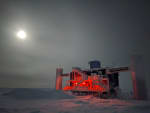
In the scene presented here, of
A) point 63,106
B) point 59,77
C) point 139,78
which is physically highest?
point 139,78

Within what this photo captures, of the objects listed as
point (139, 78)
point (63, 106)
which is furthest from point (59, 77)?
point (63, 106)

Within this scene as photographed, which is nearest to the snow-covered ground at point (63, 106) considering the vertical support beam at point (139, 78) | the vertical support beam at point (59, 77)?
the vertical support beam at point (139, 78)

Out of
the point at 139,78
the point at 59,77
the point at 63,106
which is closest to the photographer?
the point at 63,106

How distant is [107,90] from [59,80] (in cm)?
1933

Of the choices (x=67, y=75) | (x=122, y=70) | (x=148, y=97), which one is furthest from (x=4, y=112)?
(x=67, y=75)

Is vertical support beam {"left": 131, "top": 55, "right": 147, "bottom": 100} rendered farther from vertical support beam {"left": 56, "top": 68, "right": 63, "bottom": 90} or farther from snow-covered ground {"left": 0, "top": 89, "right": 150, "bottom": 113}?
vertical support beam {"left": 56, "top": 68, "right": 63, "bottom": 90}

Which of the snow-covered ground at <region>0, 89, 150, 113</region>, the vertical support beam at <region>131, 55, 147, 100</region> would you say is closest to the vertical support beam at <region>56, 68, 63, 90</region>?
the snow-covered ground at <region>0, 89, 150, 113</region>

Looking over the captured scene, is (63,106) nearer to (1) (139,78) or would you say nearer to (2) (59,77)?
(1) (139,78)

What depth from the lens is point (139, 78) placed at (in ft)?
58.4

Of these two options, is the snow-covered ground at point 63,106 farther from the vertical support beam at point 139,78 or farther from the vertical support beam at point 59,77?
the vertical support beam at point 59,77

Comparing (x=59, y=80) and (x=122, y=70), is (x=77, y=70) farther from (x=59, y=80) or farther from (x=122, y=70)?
(x=122, y=70)

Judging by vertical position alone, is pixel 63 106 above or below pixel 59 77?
below

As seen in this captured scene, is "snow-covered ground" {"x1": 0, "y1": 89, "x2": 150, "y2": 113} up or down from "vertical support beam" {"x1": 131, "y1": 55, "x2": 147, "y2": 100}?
down

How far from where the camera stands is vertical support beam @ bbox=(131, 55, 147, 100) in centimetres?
1764
